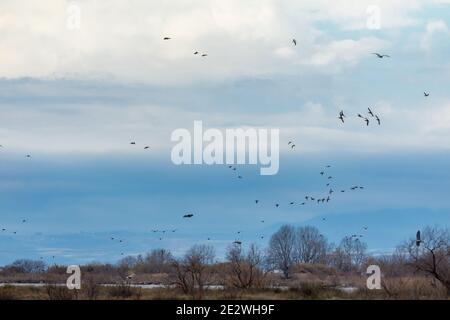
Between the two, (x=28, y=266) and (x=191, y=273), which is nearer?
(x=191, y=273)

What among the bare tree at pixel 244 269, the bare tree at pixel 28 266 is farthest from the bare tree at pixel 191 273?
the bare tree at pixel 28 266

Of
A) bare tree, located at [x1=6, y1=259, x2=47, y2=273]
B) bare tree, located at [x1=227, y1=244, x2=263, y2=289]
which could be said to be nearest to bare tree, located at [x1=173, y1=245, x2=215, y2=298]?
bare tree, located at [x1=227, y1=244, x2=263, y2=289]

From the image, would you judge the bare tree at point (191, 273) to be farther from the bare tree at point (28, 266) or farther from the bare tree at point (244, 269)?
the bare tree at point (28, 266)

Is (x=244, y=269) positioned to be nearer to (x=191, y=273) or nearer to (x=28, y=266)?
(x=191, y=273)

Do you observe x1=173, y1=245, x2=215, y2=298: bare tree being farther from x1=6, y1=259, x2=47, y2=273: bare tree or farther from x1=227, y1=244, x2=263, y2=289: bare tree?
x1=6, y1=259, x2=47, y2=273: bare tree

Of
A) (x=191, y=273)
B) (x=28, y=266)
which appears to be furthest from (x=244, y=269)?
(x=28, y=266)

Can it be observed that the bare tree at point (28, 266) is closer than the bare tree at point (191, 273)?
No

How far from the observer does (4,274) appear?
119125mm

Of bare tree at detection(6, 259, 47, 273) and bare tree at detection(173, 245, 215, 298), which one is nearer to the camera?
bare tree at detection(173, 245, 215, 298)

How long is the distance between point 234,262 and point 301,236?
60619mm
